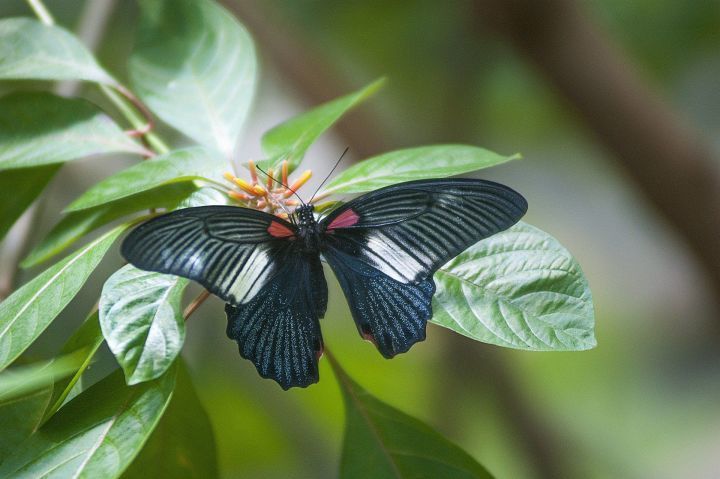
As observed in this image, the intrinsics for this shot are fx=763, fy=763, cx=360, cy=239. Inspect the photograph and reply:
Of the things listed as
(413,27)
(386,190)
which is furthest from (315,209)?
(413,27)

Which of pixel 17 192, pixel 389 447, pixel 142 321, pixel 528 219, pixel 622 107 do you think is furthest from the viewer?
pixel 528 219

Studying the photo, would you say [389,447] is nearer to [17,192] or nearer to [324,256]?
[324,256]

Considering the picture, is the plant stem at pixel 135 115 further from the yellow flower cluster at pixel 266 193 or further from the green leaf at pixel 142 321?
the green leaf at pixel 142 321

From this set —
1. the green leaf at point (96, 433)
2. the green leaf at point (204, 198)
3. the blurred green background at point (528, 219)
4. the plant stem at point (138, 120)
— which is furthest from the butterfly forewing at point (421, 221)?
the blurred green background at point (528, 219)


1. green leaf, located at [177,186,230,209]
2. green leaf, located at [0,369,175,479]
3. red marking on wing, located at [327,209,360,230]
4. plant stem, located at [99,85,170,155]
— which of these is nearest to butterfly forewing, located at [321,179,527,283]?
red marking on wing, located at [327,209,360,230]

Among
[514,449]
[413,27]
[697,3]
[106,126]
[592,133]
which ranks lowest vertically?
[514,449]

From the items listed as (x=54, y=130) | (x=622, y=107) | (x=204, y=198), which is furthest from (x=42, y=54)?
(x=622, y=107)

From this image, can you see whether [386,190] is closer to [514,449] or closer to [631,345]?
[514,449]
